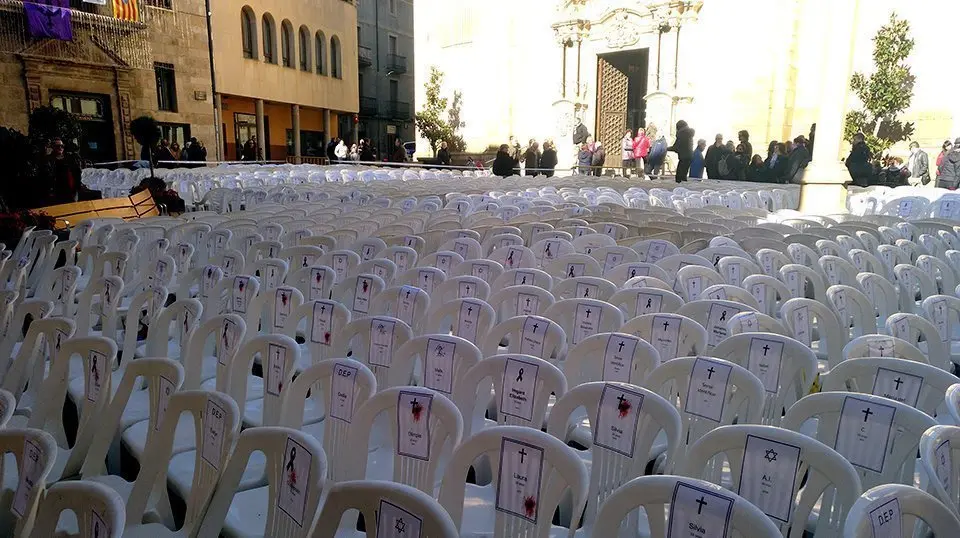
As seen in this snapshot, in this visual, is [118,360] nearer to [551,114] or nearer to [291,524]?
[291,524]

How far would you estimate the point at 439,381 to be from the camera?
265 cm

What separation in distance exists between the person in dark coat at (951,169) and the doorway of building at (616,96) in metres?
9.07

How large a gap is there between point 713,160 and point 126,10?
59.7 feet

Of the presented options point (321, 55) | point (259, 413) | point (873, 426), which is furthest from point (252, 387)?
point (321, 55)

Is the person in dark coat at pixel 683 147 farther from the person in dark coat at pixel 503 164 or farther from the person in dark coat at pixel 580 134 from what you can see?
the person in dark coat at pixel 580 134

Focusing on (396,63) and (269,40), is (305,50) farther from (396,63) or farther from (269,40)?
(396,63)

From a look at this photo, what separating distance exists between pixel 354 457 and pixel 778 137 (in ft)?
51.3

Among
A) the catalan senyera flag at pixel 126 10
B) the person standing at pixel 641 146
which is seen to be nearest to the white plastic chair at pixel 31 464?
the person standing at pixel 641 146

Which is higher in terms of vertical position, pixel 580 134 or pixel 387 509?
pixel 580 134

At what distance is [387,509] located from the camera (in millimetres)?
1466

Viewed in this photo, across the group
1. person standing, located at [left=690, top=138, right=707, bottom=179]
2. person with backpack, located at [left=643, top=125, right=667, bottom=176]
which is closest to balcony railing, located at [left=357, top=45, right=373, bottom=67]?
person with backpack, located at [left=643, top=125, right=667, bottom=176]

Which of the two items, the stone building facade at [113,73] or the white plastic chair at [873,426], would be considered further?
the stone building facade at [113,73]

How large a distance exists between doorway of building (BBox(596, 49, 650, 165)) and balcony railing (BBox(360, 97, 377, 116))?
2036 centimetres

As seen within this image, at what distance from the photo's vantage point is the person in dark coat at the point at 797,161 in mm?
12711
